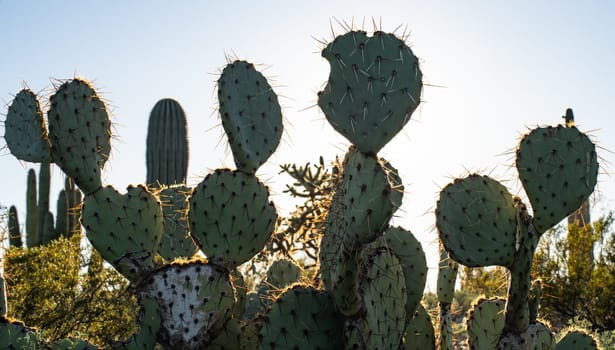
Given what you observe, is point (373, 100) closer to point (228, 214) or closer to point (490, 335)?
point (228, 214)

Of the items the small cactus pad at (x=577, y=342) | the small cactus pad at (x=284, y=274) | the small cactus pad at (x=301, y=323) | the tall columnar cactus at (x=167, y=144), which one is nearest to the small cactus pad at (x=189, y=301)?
the small cactus pad at (x=301, y=323)

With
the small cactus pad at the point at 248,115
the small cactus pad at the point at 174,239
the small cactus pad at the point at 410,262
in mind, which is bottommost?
the small cactus pad at the point at 410,262

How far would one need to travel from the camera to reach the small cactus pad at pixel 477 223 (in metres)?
3.56

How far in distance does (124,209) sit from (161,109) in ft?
31.9

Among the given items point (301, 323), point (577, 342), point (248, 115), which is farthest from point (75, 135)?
point (577, 342)

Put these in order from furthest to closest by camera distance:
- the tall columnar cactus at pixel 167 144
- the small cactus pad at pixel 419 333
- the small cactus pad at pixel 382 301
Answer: the tall columnar cactus at pixel 167 144
the small cactus pad at pixel 419 333
the small cactus pad at pixel 382 301

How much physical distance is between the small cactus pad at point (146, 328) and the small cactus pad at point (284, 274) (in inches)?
49.8

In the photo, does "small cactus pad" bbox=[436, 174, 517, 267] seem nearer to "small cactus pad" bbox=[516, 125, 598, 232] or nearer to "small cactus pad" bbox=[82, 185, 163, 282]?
"small cactus pad" bbox=[516, 125, 598, 232]

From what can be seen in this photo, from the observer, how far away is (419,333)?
403cm

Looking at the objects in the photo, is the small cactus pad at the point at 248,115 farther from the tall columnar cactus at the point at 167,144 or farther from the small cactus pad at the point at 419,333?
the tall columnar cactus at the point at 167,144

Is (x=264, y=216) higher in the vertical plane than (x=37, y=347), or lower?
higher

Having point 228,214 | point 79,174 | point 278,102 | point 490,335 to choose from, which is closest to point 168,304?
point 228,214

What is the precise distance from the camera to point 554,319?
1179cm

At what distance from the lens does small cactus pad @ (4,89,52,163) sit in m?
3.98
